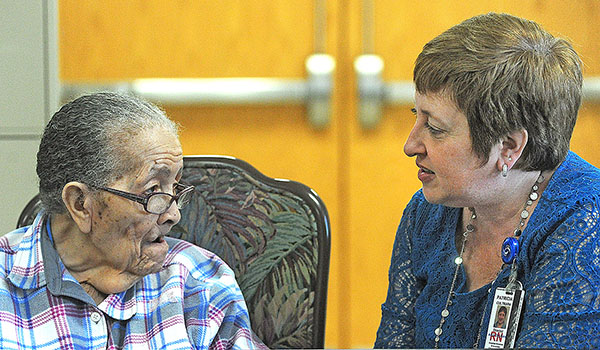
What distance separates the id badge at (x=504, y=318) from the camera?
59.5 inches

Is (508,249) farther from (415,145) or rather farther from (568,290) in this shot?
(415,145)

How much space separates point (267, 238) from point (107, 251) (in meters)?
0.35

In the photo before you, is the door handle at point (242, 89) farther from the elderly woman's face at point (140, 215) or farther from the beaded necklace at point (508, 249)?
the elderly woman's face at point (140, 215)

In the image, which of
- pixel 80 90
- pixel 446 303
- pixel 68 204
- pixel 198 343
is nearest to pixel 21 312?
pixel 68 204

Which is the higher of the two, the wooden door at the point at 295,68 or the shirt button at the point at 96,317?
the wooden door at the point at 295,68

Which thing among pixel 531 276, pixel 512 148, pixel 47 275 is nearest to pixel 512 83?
pixel 512 148

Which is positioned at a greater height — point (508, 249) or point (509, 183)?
point (509, 183)

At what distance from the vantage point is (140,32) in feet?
10.1

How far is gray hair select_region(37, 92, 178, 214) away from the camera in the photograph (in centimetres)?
152

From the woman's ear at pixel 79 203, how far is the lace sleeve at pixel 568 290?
2.67 feet

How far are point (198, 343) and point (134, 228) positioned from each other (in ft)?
0.80

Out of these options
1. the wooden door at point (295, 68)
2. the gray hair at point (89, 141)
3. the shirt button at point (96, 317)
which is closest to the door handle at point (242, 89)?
the wooden door at point (295, 68)

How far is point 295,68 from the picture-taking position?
3.08 m

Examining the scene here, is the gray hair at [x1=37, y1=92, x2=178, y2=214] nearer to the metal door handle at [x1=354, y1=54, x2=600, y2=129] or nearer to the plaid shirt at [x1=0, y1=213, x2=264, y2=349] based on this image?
the plaid shirt at [x1=0, y1=213, x2=264, y2=349]
